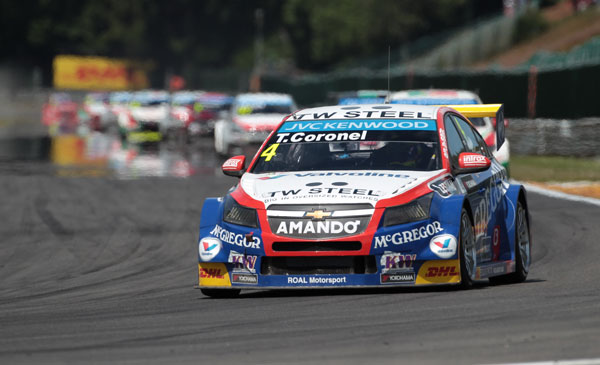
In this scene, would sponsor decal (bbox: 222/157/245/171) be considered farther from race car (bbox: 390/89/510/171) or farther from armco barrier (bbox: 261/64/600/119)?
armco barrier (bbox: 261/64/600/119)

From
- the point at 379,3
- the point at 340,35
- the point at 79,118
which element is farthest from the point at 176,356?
the point at 340,35

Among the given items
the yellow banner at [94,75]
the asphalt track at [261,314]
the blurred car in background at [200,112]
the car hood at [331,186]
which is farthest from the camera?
the yellow banner at [94,75]

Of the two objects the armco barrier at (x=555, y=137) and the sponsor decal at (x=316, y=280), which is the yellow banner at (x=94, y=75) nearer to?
the armco barrier at (x=555, y=137)

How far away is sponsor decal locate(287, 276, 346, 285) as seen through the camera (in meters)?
9.78

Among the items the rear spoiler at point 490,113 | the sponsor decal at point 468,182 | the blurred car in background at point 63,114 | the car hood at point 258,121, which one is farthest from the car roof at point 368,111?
the blurred car in background at point 63,114

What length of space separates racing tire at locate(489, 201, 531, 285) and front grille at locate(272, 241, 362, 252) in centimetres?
185

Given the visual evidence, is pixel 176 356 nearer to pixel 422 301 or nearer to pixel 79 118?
pixel 422 301

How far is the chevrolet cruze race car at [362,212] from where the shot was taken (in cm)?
977

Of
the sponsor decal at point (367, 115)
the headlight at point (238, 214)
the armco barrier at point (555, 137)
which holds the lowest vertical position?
the armco barrier at point (555, 137)

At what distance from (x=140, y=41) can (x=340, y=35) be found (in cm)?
3203

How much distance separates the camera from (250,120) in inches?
1421

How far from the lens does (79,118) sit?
234 feet

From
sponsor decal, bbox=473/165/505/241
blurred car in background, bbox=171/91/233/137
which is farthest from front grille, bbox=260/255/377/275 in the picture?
blurred car in background, bbox=171/91/233/137

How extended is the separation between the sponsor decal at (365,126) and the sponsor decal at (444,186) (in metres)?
0.68
